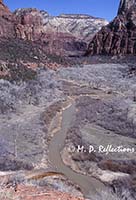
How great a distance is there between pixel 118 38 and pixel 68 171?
94040mm

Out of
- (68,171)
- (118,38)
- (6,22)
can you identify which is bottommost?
(68,171)

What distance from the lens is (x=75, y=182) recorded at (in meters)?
20.8

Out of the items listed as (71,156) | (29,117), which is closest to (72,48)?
(29,117)

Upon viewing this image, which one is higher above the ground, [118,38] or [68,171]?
[118,38]

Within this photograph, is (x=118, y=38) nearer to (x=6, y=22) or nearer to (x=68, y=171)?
(x=6, y=22)

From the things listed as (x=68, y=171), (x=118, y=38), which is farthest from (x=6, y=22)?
(x=68, y=171)

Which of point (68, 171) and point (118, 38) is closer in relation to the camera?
point (68, 171)

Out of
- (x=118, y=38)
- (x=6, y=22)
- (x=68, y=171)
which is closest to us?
(x=68, y=171)

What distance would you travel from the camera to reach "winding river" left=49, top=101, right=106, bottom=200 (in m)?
19.5

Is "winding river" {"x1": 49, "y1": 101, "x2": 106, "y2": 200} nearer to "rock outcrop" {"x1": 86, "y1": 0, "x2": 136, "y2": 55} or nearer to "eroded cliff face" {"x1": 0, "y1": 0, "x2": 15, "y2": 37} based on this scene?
"eroded cliff face" {"x1": 0, "y1": 0, "x2": 15, "y2": 37}

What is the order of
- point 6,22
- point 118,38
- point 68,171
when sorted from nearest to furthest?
point 68,171 < point 6,22 < point 118,38

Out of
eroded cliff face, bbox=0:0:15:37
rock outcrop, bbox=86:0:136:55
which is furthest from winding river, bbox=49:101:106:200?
rock outcrop, bbox=86:0:136:55

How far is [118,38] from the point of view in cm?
11338

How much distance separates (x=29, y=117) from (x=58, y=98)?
12068 mm
